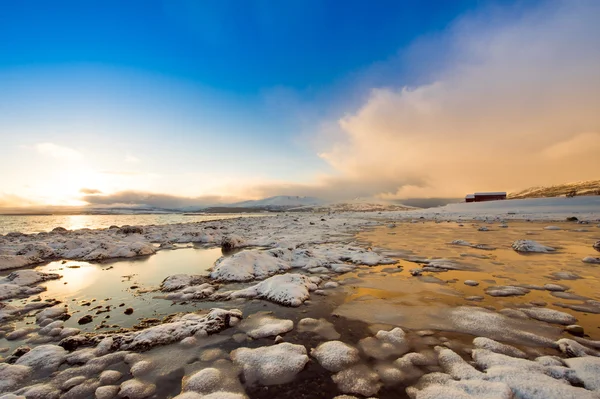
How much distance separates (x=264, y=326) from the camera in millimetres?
5266

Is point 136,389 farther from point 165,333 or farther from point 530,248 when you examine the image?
point 530,248

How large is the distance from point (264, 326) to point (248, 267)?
4421 mm

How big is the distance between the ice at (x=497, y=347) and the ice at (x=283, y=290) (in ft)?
12.7

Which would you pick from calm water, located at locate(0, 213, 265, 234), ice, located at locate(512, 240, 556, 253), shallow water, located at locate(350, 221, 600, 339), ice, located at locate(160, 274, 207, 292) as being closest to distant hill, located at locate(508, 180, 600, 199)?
ice, located at locate(512, 240, 556, 253)

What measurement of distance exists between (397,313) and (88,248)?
16.4 m

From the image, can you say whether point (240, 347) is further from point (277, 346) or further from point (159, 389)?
point (159, 389)

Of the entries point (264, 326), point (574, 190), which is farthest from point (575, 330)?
point (574, 190)

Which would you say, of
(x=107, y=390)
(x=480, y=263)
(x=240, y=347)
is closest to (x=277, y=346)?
(x=240, y=347)

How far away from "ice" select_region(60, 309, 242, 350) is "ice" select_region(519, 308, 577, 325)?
6683 mm

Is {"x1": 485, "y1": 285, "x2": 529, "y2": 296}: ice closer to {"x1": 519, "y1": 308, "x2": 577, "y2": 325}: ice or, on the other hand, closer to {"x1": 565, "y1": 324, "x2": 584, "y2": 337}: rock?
{"x1": 519, "y1": 308, "x2": 577, "y2": 325}: ice

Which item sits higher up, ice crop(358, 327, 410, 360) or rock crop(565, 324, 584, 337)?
rock crop(565, 324, 584, 337)

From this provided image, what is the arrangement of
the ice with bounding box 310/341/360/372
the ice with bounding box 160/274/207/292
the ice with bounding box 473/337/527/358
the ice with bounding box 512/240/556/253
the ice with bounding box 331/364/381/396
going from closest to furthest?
the ice with bounding box 331/364/381/396 < the ice with bounding box 310/341/360/372 < the ice with bounding box 473/337/527/358 < the ice with bounding box 160/274/207/292 < the ice with bounding box 512/240/556/253

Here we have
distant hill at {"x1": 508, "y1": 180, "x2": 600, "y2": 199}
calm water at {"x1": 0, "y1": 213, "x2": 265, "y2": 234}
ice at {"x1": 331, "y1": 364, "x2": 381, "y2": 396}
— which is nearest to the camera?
ice at {"x1": 331, "y1": 364, "x2": 381, "y2": 396}

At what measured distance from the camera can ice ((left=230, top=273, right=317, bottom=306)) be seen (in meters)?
6.66
